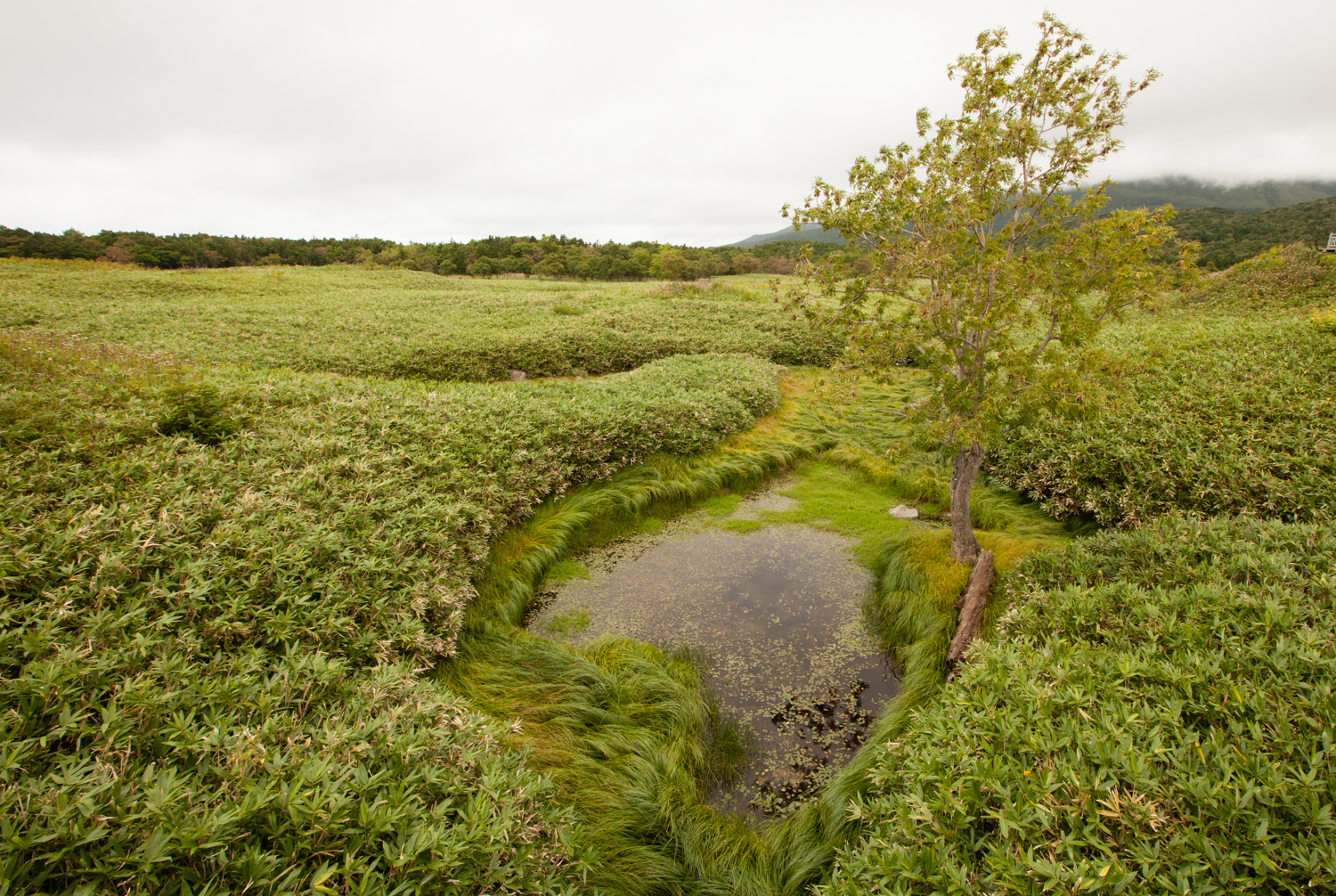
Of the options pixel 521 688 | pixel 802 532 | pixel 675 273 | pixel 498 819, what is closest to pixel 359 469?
pixel 521 688

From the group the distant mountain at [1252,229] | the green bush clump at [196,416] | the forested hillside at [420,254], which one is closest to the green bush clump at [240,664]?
the green bush clump at [196,416]

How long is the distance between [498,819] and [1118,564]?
6131 millimetres

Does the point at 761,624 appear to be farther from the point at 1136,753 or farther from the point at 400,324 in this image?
the point at 400,324

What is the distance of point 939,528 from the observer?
8.80 meters

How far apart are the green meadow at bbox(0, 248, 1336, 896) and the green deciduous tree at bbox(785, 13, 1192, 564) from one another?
2.97 feet

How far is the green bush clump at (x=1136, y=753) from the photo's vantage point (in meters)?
2.42

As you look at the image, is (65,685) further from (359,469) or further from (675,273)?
(675,273)

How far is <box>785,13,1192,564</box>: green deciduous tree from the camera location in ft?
19.2

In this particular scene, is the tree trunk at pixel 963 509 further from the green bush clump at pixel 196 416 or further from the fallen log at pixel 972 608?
the green bush clump at pixel 196 416

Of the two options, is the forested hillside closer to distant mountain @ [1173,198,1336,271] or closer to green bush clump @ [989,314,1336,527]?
distant mountain @ [1173,198,1336,271]

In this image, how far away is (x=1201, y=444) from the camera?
25.7ft

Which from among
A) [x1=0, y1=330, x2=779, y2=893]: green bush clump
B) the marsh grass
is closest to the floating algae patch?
the marsh grass

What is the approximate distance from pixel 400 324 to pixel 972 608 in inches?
824

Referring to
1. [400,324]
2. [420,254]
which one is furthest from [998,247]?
[420,254]
